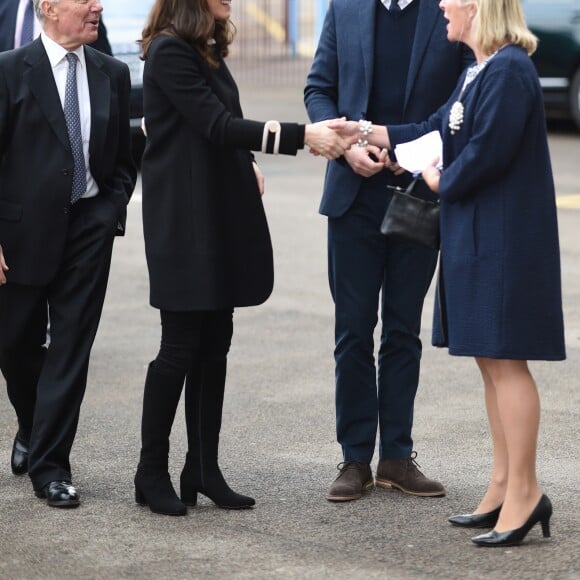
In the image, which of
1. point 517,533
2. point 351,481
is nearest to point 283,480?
point 351,481

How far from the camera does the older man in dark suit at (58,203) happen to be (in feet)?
18.3

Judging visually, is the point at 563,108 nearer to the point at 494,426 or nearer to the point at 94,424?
the point at 94,424

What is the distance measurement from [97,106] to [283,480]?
1.59 meters

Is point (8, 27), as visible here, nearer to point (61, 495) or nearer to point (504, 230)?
point (61, 495)

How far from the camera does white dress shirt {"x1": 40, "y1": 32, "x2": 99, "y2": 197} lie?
18.5 ft

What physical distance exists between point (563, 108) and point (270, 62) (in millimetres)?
9451

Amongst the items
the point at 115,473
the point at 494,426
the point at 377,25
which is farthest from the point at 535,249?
the point at 115,473

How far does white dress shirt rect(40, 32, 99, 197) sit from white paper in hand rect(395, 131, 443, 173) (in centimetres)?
126

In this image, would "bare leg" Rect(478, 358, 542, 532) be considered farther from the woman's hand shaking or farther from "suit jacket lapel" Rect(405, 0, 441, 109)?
"suit jacket lapel" Rect(405, 0, 441, 109)

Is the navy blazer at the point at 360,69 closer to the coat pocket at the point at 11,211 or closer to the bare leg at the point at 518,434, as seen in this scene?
the bare leg at the point at 518,434

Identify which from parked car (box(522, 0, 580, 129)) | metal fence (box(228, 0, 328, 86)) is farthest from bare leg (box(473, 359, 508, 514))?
metal fence (box(228, 0, 328, 86))

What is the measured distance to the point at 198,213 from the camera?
17.2 feet

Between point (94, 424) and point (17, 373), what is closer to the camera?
point (17, 373)

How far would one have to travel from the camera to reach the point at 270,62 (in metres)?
26.1
